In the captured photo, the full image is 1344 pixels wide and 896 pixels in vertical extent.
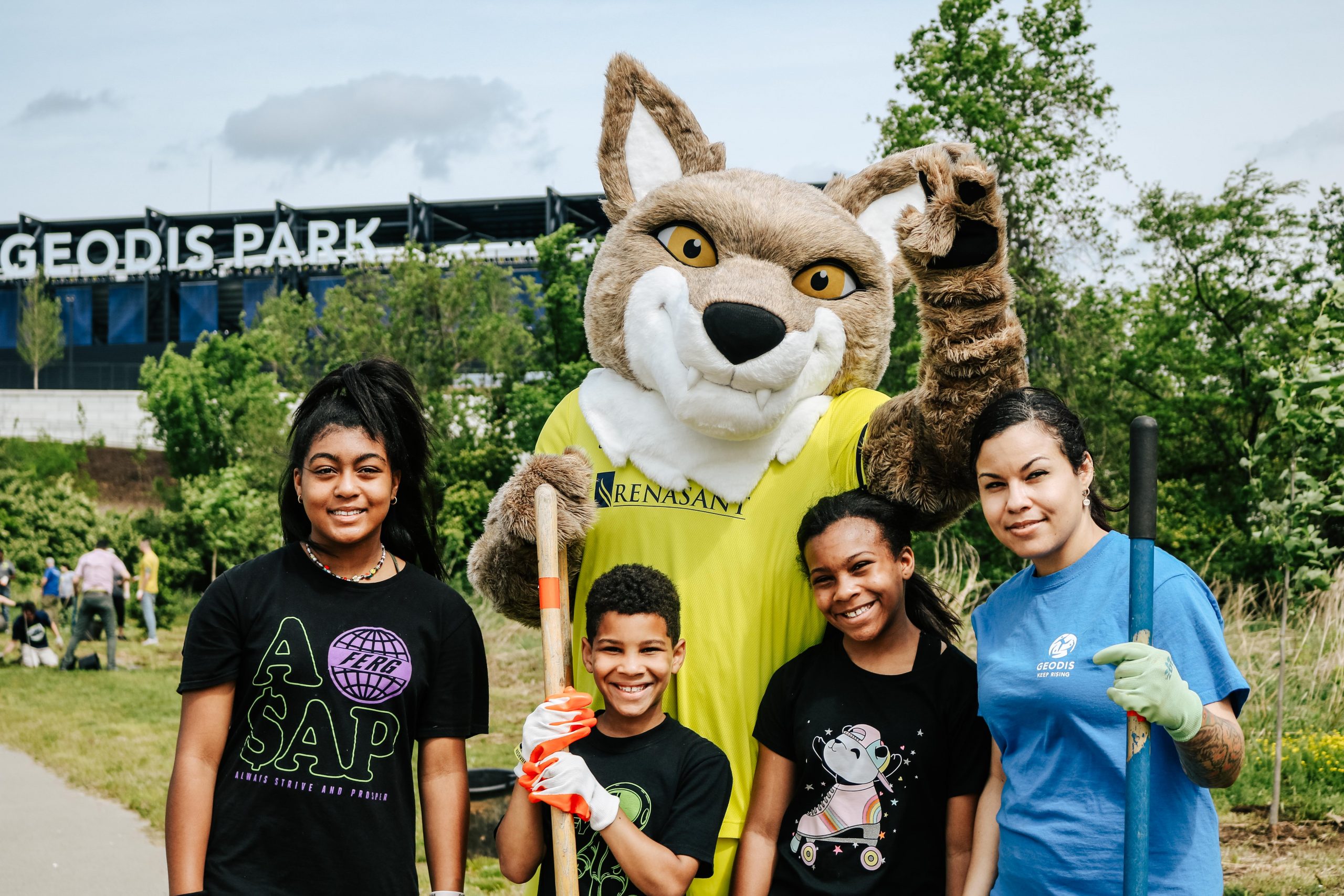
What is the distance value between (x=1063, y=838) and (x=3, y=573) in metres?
16.2

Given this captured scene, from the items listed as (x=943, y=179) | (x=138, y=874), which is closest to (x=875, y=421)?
(x=943, y=179)

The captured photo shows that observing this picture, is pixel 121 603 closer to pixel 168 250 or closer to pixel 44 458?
pixel 44 458

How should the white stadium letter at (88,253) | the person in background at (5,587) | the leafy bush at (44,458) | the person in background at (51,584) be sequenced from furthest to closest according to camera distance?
1. the white stadium letter at (88,253)
2. the leafy bush at (44,458)
3. the person in background at (51,584)
4. the person in background at (5,587)

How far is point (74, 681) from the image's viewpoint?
38.3 ft

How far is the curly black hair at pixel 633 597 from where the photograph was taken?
8.76 ft

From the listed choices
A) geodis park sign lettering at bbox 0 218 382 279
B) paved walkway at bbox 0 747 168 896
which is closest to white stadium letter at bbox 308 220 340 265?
geodis park sign lettering at bbox 0 218 382 279

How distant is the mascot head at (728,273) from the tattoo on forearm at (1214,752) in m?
1.28

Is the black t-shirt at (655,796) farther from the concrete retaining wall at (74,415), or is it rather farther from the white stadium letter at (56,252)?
the white stadium letter at (56,252)

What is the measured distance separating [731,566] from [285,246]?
39.3m

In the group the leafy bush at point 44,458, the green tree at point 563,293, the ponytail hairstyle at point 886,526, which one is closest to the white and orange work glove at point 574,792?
the ponytail hairstyle at point 886,526

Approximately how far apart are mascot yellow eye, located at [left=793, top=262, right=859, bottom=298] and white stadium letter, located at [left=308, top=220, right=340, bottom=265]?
124 feet

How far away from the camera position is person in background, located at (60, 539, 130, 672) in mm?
12242

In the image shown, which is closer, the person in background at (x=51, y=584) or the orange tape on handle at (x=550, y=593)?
the orange tape on handle at (x=550, y=593)

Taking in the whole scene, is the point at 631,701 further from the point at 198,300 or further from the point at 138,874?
the point at 198,300
